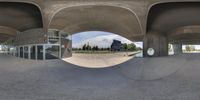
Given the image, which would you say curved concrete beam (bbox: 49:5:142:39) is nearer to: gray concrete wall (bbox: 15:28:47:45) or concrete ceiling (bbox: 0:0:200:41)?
concrete ceiling (bbox: 0:0:200:41)

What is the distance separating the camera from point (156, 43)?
29766mm

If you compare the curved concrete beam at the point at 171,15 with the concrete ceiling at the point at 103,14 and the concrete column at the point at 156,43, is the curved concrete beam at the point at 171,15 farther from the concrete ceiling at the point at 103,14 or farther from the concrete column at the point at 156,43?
the concrete column at the point at 156,43

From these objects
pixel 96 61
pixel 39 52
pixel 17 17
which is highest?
pixel 17 17

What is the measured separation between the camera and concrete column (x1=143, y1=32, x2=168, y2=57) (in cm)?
2900

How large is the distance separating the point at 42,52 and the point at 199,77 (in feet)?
68.2

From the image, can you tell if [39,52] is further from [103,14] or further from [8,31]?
[103,14]

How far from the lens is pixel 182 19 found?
26.9 meters

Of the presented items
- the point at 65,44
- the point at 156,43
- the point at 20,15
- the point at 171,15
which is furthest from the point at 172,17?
the point at 20,15

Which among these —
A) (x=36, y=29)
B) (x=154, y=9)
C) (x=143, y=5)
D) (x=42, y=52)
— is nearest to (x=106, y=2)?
(x=143, y=5)

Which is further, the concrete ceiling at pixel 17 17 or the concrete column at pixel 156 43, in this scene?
the concrete column at pixel 156 43

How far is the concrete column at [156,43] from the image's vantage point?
2900 centimetres

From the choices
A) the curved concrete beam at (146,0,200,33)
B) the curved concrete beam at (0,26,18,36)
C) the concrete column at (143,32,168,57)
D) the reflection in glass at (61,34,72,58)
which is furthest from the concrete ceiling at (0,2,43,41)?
the concrete column at (143,32,168,57)

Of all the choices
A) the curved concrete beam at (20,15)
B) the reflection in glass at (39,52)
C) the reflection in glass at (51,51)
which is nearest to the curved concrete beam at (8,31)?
the curved concrete beam at (20,15)

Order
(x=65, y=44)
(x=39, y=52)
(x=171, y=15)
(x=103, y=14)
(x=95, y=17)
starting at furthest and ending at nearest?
(x=65, y=44) → (x=39, y=52) → (x=95, y=17) → (x=171, y=15) → (x=103, y=14)
